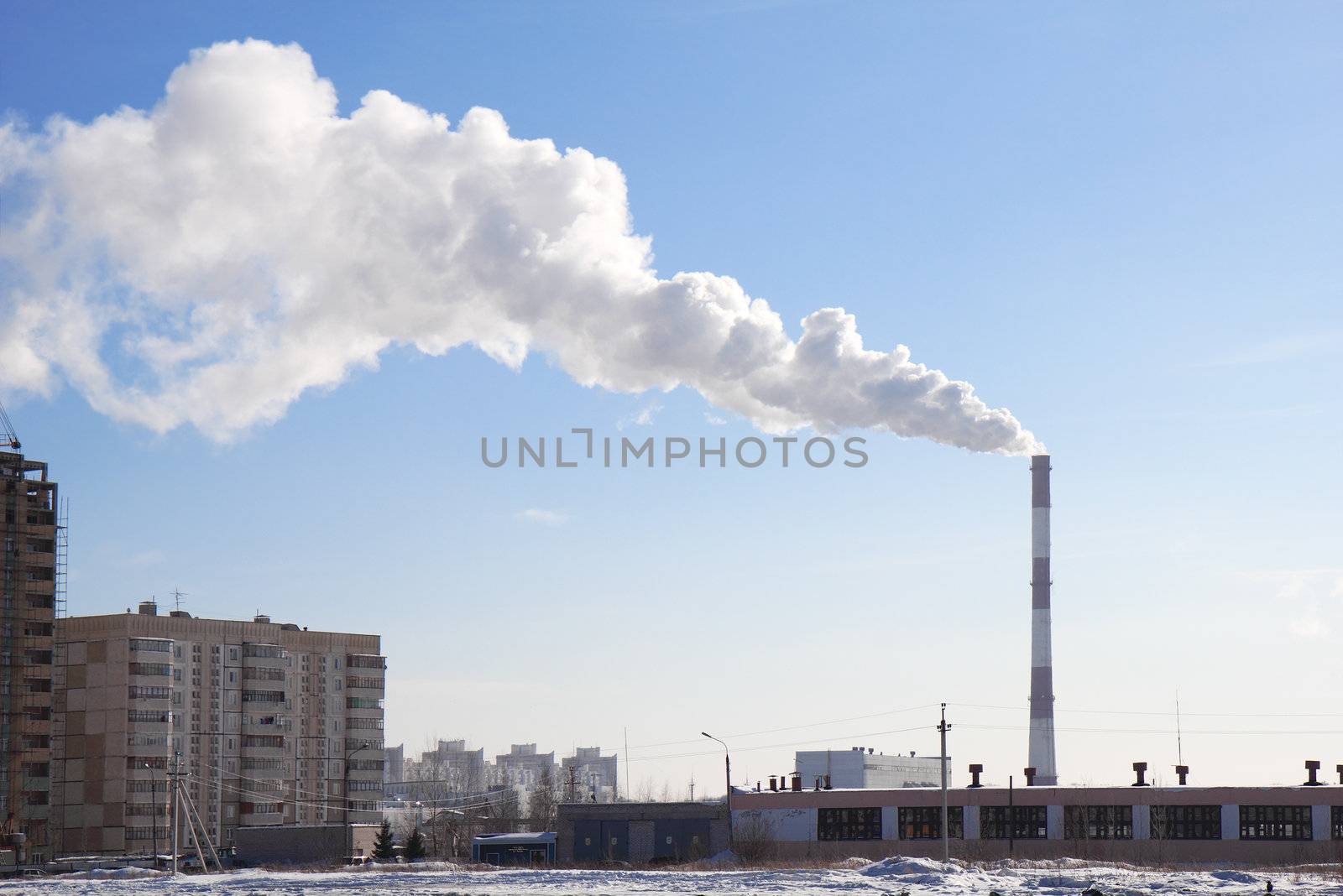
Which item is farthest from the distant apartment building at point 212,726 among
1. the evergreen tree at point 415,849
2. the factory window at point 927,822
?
the factory window at point 927,822

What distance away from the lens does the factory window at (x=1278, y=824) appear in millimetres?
93375

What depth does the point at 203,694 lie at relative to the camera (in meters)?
144

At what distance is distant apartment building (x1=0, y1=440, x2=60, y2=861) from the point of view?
414 ft

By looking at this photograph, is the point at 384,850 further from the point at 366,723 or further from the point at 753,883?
the point at 753,883

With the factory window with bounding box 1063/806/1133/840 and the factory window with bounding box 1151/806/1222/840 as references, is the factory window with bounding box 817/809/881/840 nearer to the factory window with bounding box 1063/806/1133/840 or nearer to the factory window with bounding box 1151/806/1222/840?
the factory window with bounding box 1063/806/1133/840

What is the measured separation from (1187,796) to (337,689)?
8698 centimetres

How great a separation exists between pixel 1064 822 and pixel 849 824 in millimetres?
12946

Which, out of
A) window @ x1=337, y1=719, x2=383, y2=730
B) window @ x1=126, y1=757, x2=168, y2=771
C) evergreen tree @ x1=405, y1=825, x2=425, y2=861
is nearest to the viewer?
evergreen tree @ x1=405, y1=825, x2=425, y2=861

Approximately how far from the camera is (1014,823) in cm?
9919

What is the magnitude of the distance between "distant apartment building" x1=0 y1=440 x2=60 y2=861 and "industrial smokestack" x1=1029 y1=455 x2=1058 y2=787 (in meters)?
74.8

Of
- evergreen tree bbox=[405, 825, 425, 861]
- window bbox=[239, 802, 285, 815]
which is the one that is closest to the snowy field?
evergreen tree bbox=[405, 825, 425, 861]

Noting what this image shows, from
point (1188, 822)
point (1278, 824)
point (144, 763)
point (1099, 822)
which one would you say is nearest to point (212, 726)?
point (144, 763)

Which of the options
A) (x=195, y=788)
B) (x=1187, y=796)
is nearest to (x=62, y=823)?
(x=195, y=788)

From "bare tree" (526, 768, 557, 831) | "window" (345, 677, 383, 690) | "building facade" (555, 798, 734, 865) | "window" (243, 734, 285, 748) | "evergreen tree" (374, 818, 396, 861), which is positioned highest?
"window" (345, 677, 383, 690)
